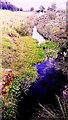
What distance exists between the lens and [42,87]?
4637mm

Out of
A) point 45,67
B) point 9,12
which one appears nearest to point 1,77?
point 45,67

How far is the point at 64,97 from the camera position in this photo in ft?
13.8

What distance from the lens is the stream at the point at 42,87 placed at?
15.0 feet

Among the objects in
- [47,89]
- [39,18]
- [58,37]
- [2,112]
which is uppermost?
[39,18]

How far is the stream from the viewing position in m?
4.57

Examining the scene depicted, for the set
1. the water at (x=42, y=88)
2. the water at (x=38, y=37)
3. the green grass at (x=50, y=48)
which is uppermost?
the water at (x=38, y=37)

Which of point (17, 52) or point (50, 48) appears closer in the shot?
point (17, 52)

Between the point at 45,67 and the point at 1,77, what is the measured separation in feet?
2.12

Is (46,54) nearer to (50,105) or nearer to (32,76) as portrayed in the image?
(32,76)

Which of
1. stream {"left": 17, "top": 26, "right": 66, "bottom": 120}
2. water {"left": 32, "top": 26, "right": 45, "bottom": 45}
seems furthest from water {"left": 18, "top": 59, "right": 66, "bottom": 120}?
water {"left": 32, "top": 26, "right": 45, "bottom": 45}

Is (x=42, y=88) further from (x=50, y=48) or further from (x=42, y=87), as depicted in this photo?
(x=50, y=48)

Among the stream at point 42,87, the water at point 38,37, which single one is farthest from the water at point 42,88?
the water at point 38,37

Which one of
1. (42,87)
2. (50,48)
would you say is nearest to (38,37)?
(50,48)

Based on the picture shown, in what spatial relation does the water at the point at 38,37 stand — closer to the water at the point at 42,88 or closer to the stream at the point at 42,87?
the stream at the point at 42,87
